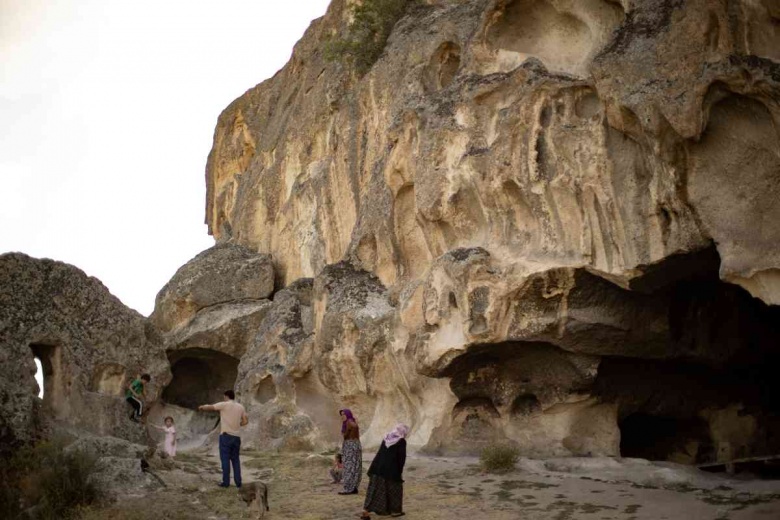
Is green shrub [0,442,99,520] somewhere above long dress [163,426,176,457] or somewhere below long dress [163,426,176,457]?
below

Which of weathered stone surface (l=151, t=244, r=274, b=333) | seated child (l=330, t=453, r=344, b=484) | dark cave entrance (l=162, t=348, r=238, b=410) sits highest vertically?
weathered stone surface (l=151, t=244, r=274, b=333)

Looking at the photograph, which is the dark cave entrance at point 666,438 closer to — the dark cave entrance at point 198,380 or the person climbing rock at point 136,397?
the person climbing rock at point 136,397

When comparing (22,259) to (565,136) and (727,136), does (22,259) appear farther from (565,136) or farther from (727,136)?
(727,136)

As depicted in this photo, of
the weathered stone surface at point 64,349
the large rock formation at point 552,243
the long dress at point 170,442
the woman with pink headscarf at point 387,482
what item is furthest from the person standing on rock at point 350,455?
the weathered stone surface at point 64,349

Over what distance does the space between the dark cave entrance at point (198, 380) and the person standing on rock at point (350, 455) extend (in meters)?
13.1

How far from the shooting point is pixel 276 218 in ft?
84.2

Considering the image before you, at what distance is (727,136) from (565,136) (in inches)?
99.3

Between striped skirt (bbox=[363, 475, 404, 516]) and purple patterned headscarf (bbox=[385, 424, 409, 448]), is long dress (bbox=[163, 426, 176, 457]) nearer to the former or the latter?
striped skirt (bbox=[363, 475, 404, 516])

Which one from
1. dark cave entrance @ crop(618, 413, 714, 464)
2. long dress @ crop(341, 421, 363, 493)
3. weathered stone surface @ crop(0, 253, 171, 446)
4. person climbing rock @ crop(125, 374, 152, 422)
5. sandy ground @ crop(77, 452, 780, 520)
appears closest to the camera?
sandy ground @ crop(77, 452, 780, 520)

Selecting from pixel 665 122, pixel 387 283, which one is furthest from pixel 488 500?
pixel 387 283

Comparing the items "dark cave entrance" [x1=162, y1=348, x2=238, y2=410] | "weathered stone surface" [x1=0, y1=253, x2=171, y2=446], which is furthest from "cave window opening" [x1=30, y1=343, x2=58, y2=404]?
"dark cave entrance" [x1=162, y1=348, x2=238, y2=410]

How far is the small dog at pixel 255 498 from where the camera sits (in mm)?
11633

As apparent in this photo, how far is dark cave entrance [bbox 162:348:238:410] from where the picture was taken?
25922mm

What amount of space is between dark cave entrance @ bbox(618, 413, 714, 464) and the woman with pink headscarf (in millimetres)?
7564
